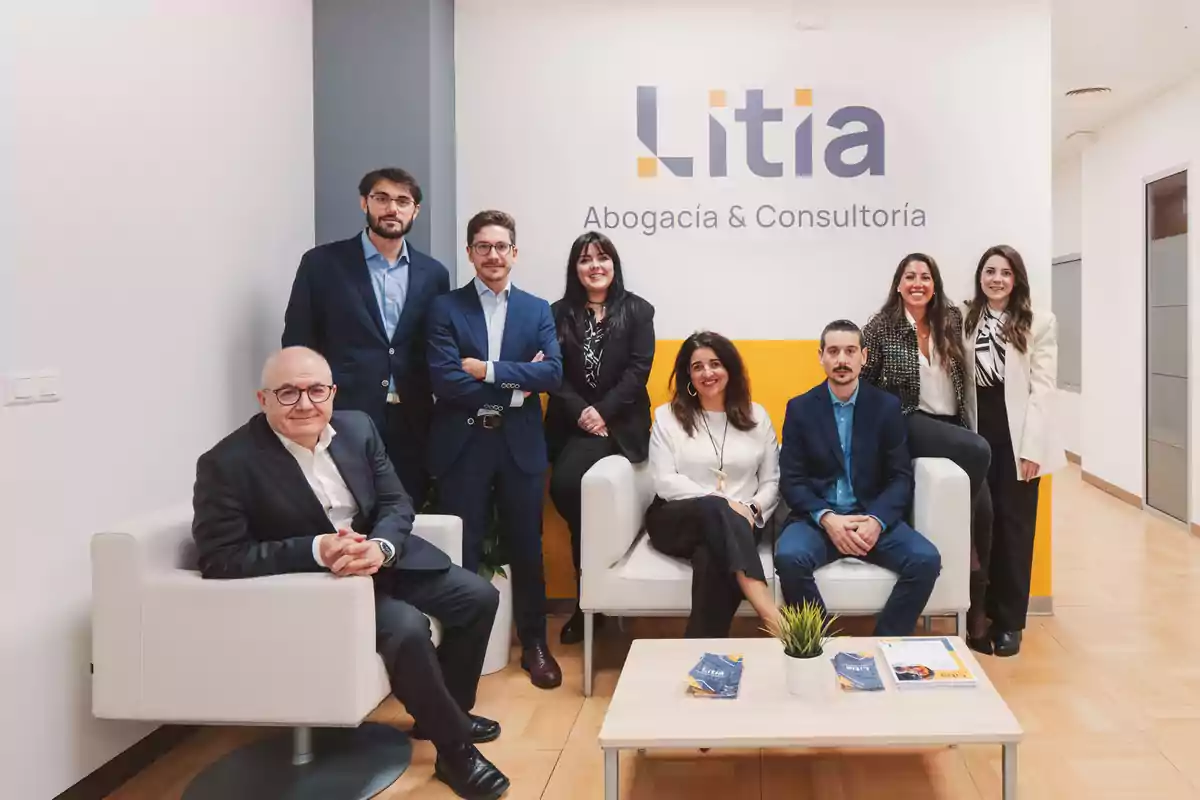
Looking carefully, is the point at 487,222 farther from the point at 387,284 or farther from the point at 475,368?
the point at 475,368

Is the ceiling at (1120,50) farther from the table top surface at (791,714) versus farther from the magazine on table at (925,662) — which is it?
the table top surface at (791,714)

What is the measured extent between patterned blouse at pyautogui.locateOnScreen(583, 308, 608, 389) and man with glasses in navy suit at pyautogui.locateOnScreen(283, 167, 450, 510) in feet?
2.45

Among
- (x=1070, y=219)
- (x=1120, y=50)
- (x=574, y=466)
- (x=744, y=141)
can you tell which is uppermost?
(x=1120, y=50)

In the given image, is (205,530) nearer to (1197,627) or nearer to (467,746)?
(467,746)

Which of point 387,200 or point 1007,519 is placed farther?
point 1007,519

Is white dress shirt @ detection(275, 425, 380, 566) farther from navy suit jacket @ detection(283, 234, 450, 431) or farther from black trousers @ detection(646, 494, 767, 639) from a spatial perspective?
black trousers @ detection(646, 494, 767, 639)

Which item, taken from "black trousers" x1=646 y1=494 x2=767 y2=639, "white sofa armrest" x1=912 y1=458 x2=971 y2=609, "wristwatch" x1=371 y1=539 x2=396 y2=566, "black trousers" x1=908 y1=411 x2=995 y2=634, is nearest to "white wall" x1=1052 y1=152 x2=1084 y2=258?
"black trousers" x1=908 y1=411 x2=995 y2=634

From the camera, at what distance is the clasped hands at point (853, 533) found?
12.3 feet

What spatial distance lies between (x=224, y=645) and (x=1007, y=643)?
3.27 meters

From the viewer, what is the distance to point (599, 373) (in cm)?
438

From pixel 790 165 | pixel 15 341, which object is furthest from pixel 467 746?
pixel 790 165

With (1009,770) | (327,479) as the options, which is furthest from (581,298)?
(1009,770)

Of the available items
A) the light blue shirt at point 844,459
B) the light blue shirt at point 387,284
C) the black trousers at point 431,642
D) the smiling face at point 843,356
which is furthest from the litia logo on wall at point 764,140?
the black trousers at point 431,642

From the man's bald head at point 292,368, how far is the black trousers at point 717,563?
5.06 ft
